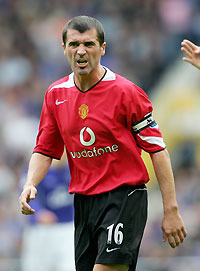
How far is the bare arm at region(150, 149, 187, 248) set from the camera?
477 cm

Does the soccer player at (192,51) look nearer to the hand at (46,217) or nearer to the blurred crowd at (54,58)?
the hand at (46,217)

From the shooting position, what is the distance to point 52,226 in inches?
361

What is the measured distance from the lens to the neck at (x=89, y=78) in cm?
495

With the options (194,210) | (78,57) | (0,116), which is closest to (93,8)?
(0,116)

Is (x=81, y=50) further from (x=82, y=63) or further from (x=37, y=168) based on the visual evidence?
(x=37, y=168)

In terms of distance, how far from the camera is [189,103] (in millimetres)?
11961

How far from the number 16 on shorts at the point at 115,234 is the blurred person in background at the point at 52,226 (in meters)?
4.25

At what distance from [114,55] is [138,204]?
8.39 meters

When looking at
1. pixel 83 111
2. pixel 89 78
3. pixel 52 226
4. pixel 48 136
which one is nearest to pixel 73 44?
pixel 89 78

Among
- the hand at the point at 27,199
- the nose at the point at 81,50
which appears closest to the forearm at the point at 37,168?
the hand at the point at 27,199

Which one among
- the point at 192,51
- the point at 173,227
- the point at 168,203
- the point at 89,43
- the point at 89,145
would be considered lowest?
the point at 173,227

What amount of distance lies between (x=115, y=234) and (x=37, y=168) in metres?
0.80

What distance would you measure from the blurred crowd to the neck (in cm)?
655

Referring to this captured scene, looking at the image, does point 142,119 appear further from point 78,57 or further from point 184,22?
point 184,22
